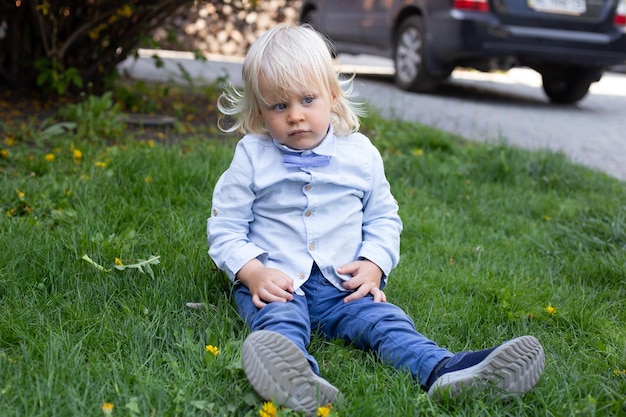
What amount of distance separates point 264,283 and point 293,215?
272 millimetres

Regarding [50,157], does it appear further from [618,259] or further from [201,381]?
[618,259]

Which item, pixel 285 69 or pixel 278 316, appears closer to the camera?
pixel 278 316

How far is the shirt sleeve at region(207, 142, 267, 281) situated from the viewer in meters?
2.36

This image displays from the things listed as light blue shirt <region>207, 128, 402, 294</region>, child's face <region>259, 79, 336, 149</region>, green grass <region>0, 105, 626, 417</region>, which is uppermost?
child's face <region>259, 79, 336, 149</region>

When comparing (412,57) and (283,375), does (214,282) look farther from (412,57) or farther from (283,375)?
(412,57)

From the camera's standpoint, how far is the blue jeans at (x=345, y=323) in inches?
81.8

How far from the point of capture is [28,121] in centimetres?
488

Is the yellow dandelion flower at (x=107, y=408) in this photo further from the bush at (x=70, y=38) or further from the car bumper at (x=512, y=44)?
the car bumper at (x=512, y=44)

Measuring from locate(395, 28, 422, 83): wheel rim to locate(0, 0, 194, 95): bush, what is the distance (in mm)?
3149

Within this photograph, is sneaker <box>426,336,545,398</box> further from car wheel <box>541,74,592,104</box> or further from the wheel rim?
car wheel <box>541,74,592,104</box>

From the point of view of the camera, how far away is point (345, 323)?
7.55ft

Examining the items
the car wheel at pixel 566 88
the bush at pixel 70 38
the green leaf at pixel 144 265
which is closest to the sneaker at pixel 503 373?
the green leaf at pixel 144 265

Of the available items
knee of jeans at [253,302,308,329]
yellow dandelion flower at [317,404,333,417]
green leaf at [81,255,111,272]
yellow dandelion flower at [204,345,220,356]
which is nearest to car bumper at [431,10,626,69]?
green leaf at [81,255,111,272]

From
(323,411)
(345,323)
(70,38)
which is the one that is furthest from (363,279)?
(70,38)
